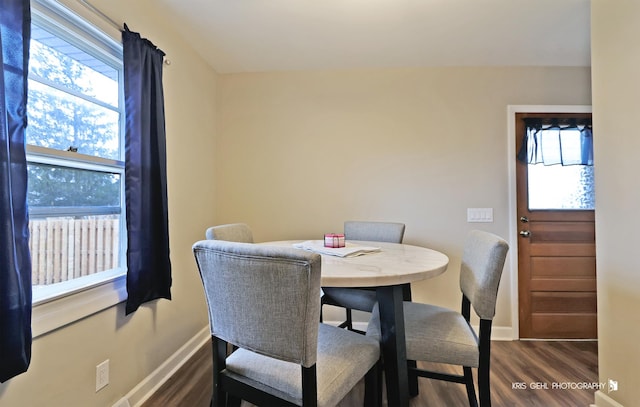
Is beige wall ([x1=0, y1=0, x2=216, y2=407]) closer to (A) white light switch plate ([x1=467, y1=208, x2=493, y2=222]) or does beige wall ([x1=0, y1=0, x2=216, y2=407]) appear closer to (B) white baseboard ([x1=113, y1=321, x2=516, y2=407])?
(B) white baseboard ([x1=113, y1=321, x2=516, y2=407])

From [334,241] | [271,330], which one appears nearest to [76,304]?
[271,330]

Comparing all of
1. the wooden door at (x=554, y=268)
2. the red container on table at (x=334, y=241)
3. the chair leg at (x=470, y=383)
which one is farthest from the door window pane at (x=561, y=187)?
the red container on table at (x=334, y=241)

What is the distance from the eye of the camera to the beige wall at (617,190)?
137cm

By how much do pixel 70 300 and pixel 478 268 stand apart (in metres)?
1.85

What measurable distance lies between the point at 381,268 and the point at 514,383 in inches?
56.3

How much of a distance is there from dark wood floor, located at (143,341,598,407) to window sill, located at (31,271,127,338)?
0.69m

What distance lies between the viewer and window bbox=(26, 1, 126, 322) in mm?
1173

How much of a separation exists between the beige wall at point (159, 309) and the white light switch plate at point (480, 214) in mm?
2295

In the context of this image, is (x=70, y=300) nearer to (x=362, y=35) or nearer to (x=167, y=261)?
(x=167, y=261)

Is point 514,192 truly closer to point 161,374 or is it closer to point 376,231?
point 376,231

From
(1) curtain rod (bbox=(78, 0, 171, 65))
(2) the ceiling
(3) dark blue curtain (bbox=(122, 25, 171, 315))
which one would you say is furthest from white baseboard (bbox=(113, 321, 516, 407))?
(2) the ceiling

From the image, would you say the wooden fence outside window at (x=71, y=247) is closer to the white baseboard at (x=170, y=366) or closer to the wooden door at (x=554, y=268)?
the white baseboard at (x=170, y=366)

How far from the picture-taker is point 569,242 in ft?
7.88

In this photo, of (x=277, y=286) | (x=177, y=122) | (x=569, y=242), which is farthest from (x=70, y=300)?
(x=569, y=242)
